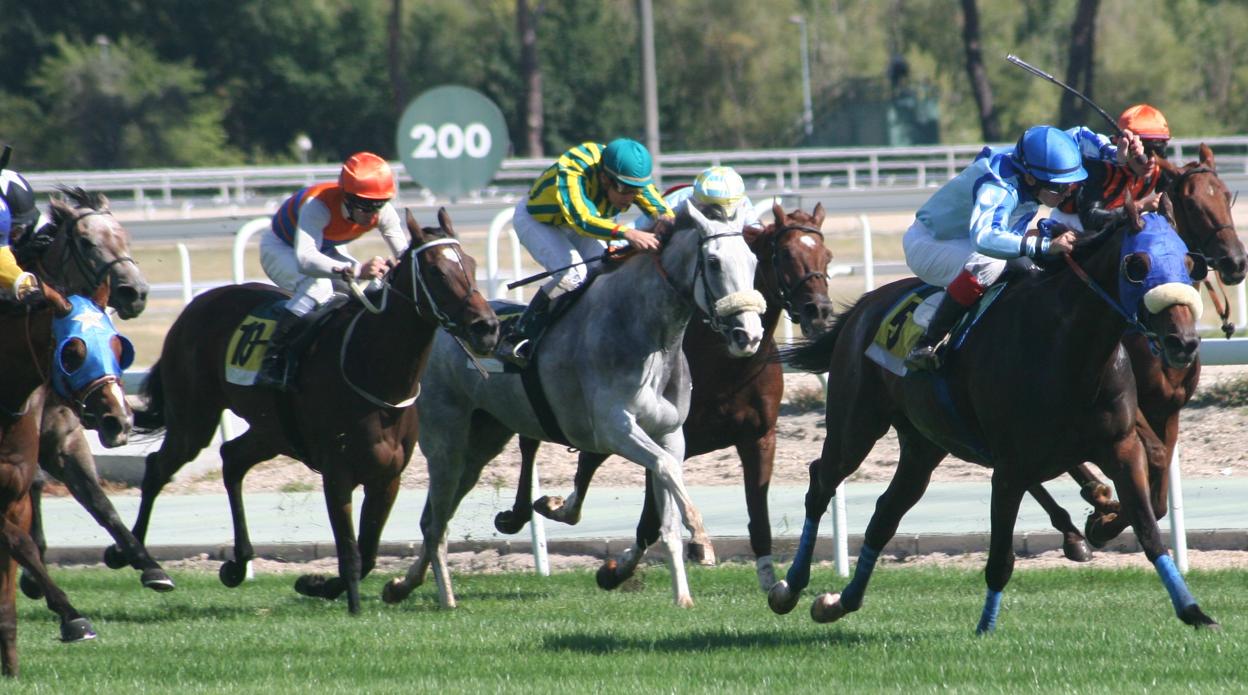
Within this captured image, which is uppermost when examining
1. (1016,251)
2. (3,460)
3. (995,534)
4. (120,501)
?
(1016,251)

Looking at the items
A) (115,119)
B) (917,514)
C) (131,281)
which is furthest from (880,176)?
(131,281)

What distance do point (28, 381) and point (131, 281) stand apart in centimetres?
207

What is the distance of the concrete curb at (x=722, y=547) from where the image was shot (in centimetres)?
997

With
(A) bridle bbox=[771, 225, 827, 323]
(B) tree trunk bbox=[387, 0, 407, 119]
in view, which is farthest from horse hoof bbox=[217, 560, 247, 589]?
(B) tree trunk bbox=[387, 0, 407, 119]

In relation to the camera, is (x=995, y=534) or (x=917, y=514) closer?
(x=995, y=534)

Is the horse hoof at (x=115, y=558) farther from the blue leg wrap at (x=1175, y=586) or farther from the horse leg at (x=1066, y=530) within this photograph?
the blue leg wrap at (x=1175, y=586)

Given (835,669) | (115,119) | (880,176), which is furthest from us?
(115,119)

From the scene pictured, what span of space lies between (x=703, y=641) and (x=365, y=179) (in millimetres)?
2983

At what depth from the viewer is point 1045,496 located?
928cm

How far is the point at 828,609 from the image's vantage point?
7.52m

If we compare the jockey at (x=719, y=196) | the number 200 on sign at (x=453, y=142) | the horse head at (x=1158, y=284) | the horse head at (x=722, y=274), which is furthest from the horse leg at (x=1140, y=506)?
the number 200 on sign at (x=453, y=142)

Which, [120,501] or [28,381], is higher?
[28,381]

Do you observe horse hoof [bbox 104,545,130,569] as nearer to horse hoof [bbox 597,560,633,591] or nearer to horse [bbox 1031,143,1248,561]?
horse hoof [bbox 597,560,633,591]

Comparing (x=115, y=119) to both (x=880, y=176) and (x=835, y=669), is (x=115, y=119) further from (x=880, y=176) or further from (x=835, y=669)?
(x=835, y=669)
